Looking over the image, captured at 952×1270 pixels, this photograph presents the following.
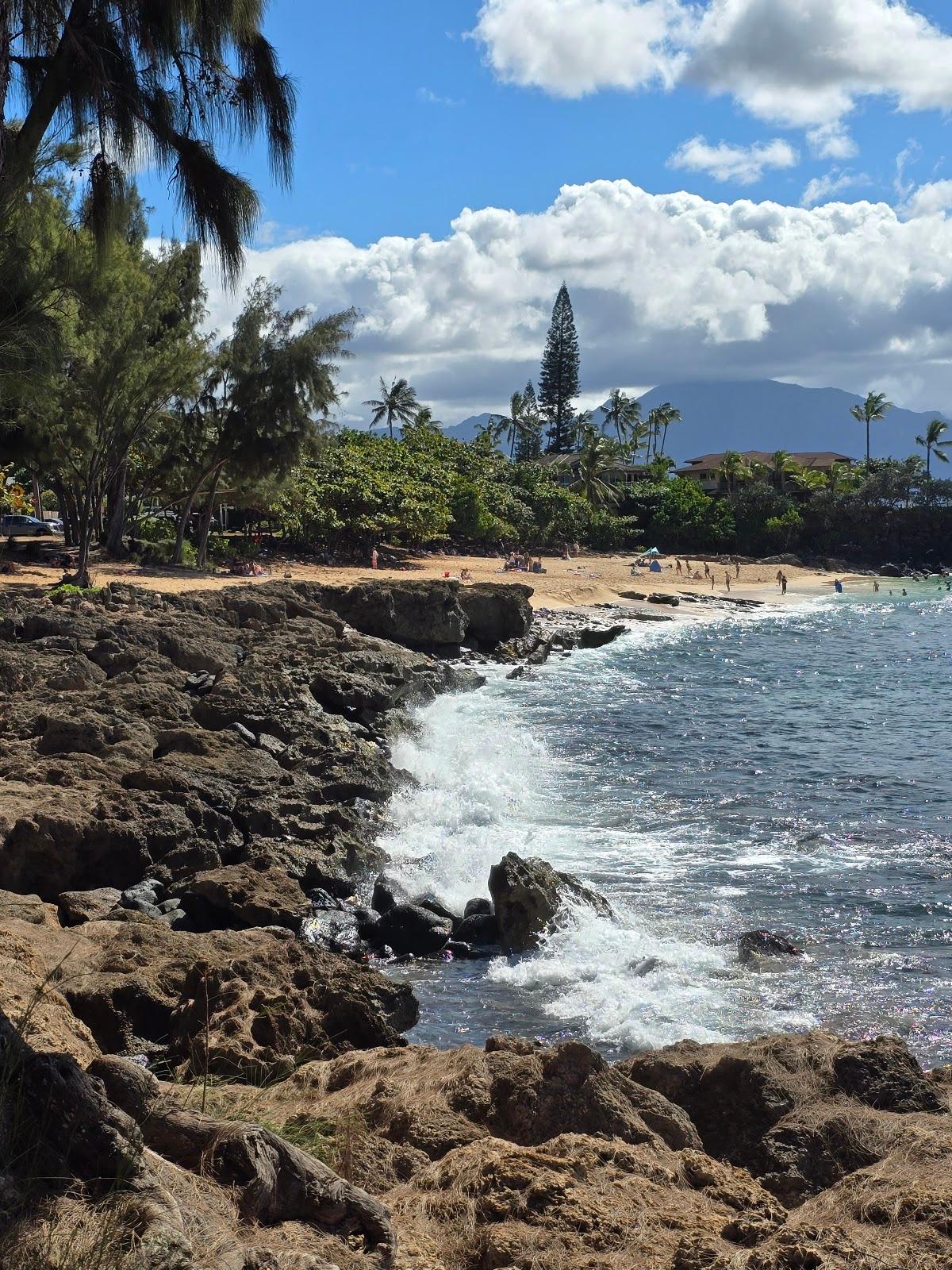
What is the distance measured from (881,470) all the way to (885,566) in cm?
857

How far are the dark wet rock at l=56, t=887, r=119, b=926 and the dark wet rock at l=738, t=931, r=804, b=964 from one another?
21.2 ft

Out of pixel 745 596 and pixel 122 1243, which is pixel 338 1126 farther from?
pixel 745 596

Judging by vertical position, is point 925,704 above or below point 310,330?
below

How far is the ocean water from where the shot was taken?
10.4 m

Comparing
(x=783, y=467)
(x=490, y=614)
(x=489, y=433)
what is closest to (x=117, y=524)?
(x=490, y=614)

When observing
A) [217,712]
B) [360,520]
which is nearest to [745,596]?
[360,520]

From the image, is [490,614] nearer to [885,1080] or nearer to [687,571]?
[885,1080]

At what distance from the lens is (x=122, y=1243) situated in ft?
11.5

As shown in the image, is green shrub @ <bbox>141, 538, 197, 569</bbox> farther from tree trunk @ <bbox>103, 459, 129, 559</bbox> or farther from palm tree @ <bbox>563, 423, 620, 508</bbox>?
palm tree @ <bbox>563, 423, 620, 508</bbox>

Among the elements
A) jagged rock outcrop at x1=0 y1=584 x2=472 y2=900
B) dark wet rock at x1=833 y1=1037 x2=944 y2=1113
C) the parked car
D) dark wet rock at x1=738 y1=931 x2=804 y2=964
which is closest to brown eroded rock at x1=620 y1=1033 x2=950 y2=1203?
dark wet rock at x1=833 y1=1037 x2=944 y2=1113

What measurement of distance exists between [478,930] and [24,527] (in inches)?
1656

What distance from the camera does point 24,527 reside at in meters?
48.2

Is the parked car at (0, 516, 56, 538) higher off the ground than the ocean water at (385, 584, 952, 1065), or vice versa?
the parked car at (0, 516, 56, 538)

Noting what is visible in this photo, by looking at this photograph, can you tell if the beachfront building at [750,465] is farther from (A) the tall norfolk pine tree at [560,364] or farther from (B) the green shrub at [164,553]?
(B) the green shrub at [164,553]
